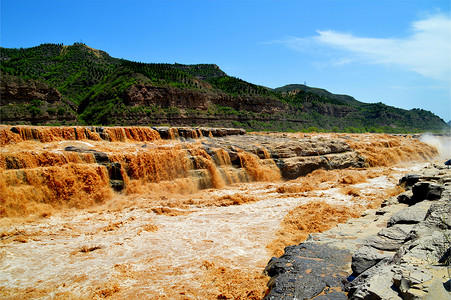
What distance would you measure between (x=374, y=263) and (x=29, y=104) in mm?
38893

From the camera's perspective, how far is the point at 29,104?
110ft

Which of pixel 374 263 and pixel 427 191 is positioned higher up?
pixel 427 191

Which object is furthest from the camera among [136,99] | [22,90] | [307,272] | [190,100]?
[190,100]

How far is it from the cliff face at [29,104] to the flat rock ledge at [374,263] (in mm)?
35422

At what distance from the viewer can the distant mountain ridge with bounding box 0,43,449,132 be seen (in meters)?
35.2

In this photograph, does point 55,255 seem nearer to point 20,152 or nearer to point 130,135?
point 20,152

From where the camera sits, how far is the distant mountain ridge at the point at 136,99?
35219mm

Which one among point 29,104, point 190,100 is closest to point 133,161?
point 29,104

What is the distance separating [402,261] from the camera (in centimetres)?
397

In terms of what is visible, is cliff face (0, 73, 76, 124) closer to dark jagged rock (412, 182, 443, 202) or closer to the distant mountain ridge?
the distant mountain ridge

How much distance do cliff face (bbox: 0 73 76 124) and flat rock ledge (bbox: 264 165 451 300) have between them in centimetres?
3542

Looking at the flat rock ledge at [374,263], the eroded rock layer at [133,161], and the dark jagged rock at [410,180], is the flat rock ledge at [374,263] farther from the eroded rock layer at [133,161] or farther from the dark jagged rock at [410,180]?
the eroded rock layer at [133,161]

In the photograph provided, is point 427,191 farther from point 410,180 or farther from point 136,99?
point 136,99

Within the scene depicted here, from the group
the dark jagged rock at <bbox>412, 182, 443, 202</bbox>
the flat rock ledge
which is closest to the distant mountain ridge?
the flat rock ledge
